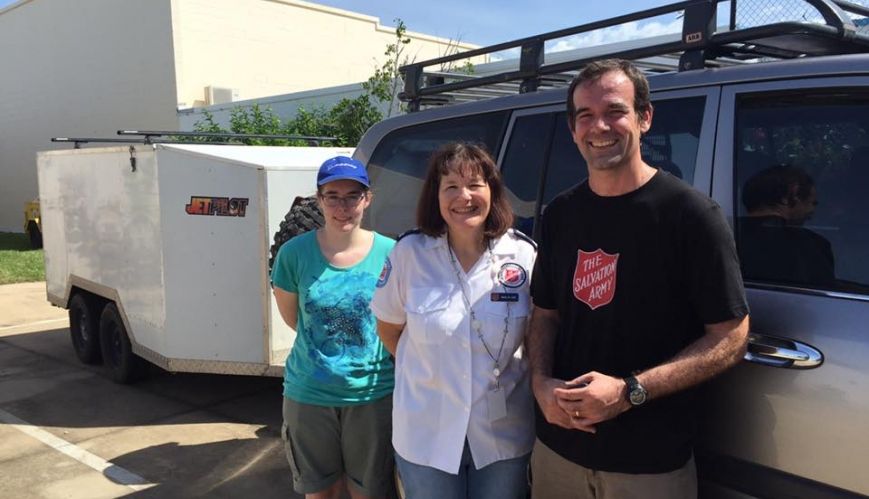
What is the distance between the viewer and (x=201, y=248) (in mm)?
5367

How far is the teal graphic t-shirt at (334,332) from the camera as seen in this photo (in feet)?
8.89

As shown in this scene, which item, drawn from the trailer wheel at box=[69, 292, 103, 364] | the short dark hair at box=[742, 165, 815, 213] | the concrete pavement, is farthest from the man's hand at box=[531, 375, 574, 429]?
the trailer wheel at box=[69, 292, 103, 364]

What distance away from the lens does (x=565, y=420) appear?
1.89 m

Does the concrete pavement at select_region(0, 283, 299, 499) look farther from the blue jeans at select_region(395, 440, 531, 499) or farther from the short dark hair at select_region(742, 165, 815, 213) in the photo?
the short dark hair at select_region(742, 165, 815, 213)

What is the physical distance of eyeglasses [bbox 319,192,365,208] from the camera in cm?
272

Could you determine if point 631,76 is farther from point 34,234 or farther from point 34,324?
point 34,234

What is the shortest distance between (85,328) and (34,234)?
533 inches

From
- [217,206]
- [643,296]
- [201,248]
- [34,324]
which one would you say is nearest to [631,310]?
[643,296]

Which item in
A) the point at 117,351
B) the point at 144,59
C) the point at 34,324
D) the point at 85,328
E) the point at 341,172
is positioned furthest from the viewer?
the point at 144,59

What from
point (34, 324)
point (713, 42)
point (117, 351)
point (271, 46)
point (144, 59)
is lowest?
point (34, 324)

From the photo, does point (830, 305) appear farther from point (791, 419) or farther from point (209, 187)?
point (209, 187)

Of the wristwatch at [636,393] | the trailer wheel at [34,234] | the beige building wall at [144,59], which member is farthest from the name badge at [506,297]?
the trailer wheel at [34,234]

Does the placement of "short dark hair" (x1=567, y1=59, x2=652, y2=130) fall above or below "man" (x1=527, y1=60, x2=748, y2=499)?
above

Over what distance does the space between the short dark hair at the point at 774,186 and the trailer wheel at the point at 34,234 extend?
64.8 feet
